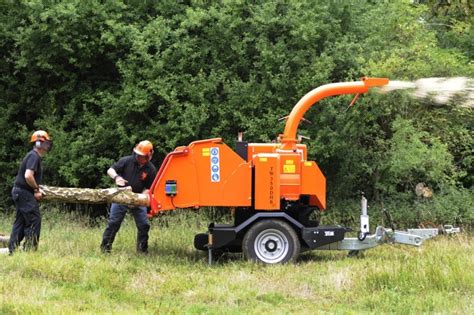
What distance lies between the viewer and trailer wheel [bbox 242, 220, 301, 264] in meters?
9.61

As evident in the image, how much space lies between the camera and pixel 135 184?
1035 centimetres

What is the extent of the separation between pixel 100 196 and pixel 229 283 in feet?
9.33

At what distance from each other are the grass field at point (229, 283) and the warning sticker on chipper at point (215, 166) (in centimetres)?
131

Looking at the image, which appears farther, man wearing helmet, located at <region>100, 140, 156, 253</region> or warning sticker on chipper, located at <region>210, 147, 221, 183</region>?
man wearing helmet, located at <region>100, 140, 156, 253</region>

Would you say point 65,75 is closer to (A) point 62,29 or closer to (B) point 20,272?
(A) point 62,29

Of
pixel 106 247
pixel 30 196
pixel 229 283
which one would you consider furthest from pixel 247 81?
pixel 229 283

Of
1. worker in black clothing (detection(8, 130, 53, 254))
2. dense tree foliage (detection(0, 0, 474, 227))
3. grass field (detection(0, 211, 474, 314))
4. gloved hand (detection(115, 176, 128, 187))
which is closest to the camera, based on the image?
grass field (detection(0, 211, 474, 314))

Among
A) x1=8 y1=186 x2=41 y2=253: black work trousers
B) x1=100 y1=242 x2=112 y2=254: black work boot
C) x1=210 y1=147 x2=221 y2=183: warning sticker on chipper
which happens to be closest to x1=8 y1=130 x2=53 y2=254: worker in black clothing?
x1=8 y1=186 x2=41 y2=253: black work trousers

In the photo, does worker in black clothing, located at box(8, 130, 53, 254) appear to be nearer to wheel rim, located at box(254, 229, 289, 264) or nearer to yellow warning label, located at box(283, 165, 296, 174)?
wheel rim, located at box(254, 229, 289, 264)

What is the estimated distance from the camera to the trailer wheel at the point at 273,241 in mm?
9609

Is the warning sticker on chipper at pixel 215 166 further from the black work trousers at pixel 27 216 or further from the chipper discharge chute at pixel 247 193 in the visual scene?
the black work trousers at pixel 27 216

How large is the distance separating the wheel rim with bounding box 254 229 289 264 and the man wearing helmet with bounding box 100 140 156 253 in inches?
77.2

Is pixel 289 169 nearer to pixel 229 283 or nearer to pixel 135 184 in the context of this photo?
pixel 229 283

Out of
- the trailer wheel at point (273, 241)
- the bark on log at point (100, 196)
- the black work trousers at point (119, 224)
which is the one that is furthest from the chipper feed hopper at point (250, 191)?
the black work trousers at point (119, 224)
